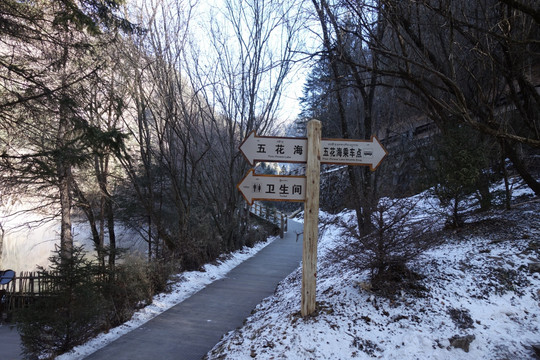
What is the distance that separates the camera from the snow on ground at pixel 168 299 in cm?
492

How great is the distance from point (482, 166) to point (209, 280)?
23.6 ft

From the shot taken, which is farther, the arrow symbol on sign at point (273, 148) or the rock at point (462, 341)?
the arrow symbol on sign at point (273, 148)

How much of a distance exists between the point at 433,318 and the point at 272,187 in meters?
2.43

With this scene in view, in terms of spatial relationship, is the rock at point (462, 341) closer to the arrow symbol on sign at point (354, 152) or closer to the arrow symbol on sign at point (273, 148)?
the arrow symbol on sign at point (354, 152)

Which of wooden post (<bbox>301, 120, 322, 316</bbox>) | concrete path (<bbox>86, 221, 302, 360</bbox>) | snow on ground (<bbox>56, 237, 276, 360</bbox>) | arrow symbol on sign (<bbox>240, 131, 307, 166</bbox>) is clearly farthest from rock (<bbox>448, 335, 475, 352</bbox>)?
snow on ground (<bbox>56, 237, 276, 360</bbox>)

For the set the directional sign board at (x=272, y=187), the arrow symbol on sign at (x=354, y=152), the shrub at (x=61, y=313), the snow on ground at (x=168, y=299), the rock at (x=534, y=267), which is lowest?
the snow on ground at (x=168, y=299)

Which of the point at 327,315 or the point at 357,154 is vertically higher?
the point at 357,154

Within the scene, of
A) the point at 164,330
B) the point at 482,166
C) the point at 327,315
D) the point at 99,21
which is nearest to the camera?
the point at 327,315

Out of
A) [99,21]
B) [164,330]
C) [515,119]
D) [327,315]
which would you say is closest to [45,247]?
[99,21]

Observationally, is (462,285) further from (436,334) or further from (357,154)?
(357,154)

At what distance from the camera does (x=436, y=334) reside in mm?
3625

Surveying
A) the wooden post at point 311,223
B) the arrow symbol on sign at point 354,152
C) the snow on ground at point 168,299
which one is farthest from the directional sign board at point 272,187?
the snow on ground at point 168,299

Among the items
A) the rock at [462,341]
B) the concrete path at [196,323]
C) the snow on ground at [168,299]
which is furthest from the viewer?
the snow on ground at [168,299]

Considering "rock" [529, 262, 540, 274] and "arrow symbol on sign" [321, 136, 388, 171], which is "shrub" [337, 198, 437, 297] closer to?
"arrow symbol on sign" [321, 136, 388, 171]
